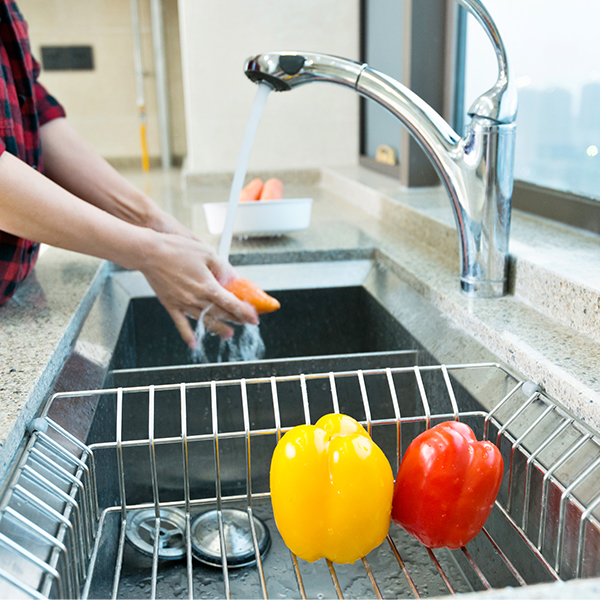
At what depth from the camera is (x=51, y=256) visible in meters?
1.11

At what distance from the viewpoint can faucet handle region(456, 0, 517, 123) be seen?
2.34ft

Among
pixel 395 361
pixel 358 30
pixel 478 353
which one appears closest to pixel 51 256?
pixel 395 361

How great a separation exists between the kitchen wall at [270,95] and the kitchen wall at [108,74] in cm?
95

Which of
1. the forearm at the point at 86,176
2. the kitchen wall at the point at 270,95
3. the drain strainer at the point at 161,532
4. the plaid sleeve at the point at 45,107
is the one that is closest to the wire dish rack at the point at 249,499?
the drain strainer at the point at 161,532

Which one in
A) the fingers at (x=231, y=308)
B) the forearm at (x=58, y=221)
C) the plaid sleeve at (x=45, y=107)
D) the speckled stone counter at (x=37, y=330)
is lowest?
the fingers at (x=231, y=308)

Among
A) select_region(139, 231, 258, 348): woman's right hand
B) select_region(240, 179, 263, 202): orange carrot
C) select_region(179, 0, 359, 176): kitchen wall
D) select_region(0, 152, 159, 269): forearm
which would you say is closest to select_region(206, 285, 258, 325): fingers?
select_region(139, 231, 258, 348): woman's right hand

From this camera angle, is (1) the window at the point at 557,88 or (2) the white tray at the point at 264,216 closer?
(1) the window at the point at 557,88

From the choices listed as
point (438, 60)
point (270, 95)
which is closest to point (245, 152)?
point (438, 60)

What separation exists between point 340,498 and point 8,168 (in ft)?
1.59

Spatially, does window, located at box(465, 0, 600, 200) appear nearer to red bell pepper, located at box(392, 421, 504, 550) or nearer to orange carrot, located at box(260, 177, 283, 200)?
orange carrot, located at box(260, 177, 283, 200)

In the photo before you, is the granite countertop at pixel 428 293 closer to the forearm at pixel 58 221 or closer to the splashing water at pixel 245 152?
the forearm at pixel 58 221

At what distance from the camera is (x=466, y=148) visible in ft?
2.54

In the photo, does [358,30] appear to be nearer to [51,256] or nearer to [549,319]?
[51,256]

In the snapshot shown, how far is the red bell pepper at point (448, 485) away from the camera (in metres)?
0.48
